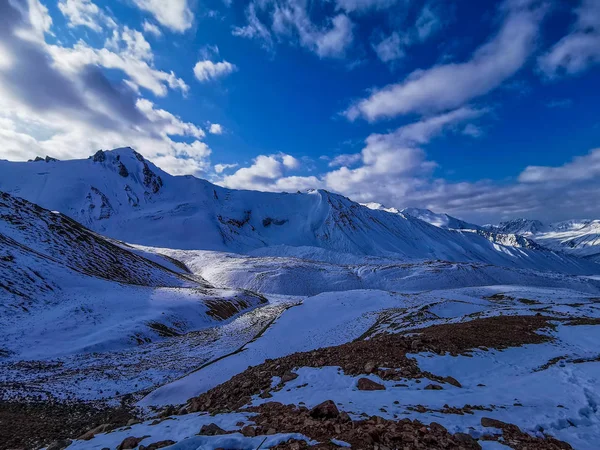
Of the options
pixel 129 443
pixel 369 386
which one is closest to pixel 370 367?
pixel 369 386

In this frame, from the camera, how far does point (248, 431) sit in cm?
791

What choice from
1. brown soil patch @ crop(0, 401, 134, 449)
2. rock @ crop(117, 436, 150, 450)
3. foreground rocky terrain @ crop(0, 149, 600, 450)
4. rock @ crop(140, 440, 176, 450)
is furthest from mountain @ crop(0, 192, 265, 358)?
rock @ crop(140, 440, 176, 450)

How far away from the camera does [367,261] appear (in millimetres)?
164125

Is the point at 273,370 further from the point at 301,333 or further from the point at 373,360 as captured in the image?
the point at 301,333

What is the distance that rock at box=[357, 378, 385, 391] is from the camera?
482 inches

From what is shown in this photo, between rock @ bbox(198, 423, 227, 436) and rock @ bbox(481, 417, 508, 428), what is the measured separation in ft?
24.0

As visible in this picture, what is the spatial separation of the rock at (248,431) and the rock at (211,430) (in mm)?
596

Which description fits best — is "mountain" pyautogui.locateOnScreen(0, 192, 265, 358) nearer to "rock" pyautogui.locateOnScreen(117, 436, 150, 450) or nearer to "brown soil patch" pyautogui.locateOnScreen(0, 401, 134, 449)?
"brown soil patch" pyautogui.locateOnScreen(0, 401, 134, 449)

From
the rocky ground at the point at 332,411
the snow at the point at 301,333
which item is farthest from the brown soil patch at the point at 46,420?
the snow at the point at 301,333

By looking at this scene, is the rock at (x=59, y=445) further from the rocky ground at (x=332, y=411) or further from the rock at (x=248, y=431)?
the rock at (x=248, y=431)

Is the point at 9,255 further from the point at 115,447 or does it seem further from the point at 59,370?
the point at 115,447

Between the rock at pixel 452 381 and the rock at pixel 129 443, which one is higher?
the rock at pixel 129 443

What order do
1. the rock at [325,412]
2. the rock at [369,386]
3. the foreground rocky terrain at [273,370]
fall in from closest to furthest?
1. the foreground rocky terrain at [273,370]
2. the rock at [325,412]
3. the rock at [369,386]

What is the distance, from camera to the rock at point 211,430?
26.6 feet
